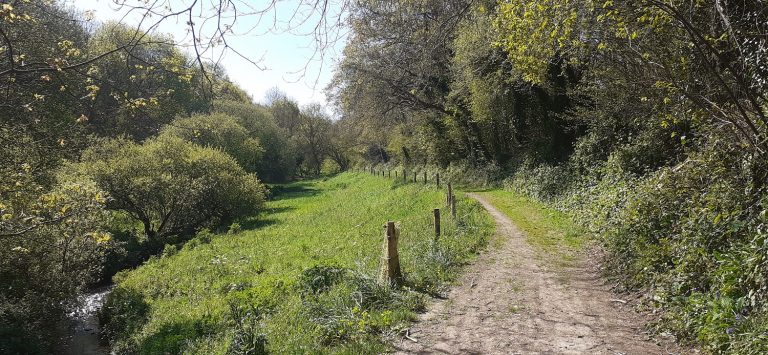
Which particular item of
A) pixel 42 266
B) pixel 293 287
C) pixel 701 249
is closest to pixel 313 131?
pixel 42 266

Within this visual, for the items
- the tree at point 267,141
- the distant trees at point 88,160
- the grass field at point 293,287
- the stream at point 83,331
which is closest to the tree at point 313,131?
the tree at point 267,141

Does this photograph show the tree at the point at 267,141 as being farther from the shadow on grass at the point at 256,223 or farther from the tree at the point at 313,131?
the shadow on grass at the point at 256,223

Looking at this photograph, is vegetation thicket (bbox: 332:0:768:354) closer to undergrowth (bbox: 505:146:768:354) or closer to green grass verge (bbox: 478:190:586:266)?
undergrowth (bbox: 505:146:768:354)

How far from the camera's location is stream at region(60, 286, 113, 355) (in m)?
12.4

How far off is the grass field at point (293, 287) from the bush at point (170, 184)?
435 cm

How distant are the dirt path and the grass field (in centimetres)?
54

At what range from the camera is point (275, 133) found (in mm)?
63969

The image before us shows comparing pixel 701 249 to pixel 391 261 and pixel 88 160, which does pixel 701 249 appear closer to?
pixel 391 261

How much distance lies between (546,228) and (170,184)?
811 inches

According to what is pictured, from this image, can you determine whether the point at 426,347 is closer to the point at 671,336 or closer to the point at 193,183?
the point at 671,336

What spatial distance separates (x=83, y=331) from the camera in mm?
13805

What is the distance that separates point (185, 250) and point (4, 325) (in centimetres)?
1167

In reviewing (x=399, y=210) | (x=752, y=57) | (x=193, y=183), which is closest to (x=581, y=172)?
(x=399, y=210)

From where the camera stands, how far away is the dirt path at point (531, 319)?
6039 mm
